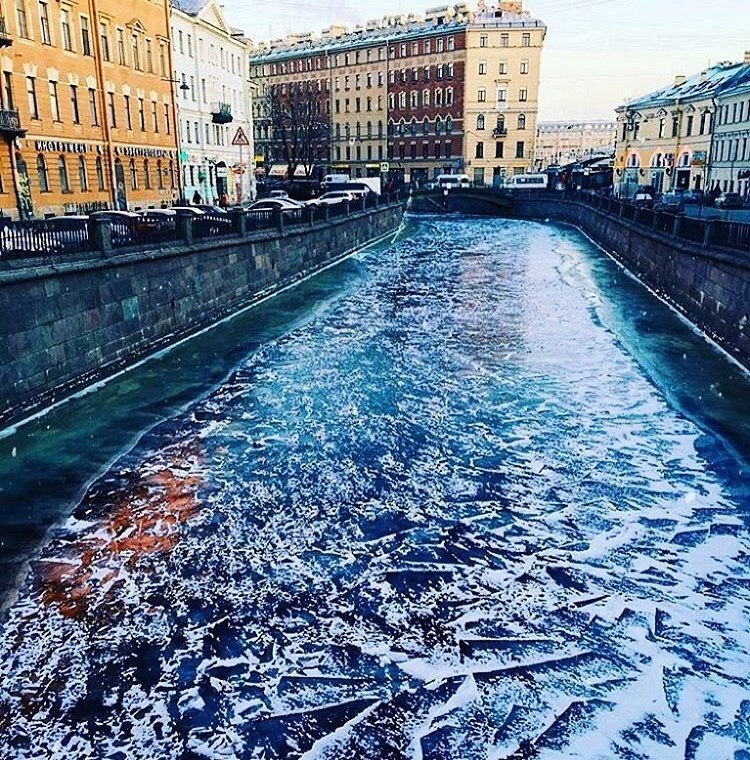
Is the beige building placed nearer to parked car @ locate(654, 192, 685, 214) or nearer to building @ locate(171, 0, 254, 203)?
building @ locate(171, 0, 254, 203)

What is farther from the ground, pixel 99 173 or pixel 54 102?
pixel 54 102

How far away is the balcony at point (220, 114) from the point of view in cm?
5188

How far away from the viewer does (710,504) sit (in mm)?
9266

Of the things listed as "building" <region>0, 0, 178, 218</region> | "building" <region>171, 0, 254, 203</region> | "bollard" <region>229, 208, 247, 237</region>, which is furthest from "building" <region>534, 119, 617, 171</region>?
"bollard" <region>229, 208, 247, 237</region>

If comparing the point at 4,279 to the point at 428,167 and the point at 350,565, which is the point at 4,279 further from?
the point at 428,167

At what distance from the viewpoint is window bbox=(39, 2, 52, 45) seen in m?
30.9

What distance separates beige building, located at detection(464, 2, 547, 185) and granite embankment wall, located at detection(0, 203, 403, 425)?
57525mm

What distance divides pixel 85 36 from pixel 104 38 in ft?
5.26

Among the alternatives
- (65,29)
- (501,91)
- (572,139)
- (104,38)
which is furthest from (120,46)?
(572,139)

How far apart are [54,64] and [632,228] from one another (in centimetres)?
2388

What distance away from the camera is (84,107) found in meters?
34.3

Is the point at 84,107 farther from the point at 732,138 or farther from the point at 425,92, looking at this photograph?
the point at 425,92

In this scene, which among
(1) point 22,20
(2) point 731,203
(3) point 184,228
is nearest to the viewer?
(3) point 184,228

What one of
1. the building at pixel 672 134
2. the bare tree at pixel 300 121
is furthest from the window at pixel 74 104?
the bare tree at pixel 300 121
